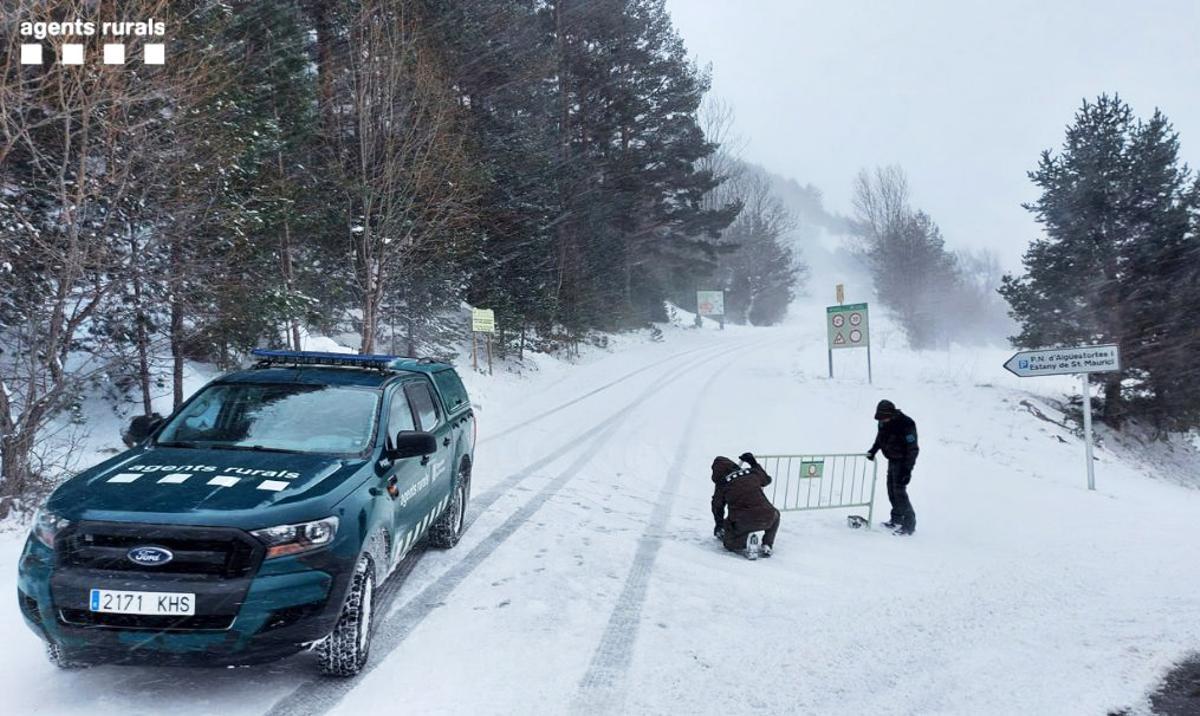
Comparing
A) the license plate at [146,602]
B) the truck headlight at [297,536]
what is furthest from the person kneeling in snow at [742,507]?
the license plate at [146,602]

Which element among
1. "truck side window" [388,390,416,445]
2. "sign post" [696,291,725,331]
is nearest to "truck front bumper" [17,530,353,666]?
"truck side window" [388,390,416,445]

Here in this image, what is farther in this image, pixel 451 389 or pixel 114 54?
pixel 451 389

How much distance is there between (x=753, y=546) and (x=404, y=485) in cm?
380

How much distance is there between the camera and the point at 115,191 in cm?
827

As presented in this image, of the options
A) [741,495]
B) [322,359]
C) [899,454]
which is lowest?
[741,495]

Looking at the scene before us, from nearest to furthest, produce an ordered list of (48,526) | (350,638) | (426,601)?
(48,526), (350,638), (426,601)

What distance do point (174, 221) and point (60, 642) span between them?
7328 mm

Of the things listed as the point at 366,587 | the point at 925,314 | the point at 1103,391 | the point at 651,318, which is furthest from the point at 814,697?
the point at 925,314

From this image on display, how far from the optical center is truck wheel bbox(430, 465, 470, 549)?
22.1 feet

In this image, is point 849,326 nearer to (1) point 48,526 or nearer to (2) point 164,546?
(2) point 164,546

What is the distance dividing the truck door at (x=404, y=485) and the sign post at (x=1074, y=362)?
10231 mm

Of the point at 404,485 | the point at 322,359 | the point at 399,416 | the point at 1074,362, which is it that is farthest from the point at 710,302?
the point at 404,485

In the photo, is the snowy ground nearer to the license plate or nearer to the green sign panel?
the license plate

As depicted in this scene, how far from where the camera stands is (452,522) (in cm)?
690
